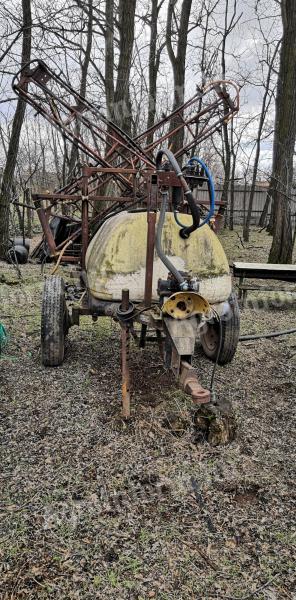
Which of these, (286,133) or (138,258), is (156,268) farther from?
(286,133)

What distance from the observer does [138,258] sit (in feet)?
10.9

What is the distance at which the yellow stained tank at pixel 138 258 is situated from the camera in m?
3.32

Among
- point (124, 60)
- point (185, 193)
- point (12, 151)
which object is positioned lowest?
point (185, 193)

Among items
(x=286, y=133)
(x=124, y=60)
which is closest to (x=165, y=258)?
(x=124, y=60)

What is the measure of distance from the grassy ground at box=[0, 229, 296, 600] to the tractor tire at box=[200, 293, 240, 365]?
0.18 m

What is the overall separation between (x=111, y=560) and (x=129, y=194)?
11.1 ft

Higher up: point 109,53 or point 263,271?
point 109,53

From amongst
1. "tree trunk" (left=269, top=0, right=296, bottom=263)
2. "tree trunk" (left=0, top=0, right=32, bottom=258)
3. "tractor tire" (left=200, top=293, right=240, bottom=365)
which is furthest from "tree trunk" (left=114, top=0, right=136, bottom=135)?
→ "tractor tire" (left=200, top=293, right=240, bottom=365)

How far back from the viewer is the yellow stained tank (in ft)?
10.9

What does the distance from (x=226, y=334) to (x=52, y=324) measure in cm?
161

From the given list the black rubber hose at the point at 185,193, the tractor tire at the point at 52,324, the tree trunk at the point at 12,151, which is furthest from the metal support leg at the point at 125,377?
the tree trunk at the point at 12,151

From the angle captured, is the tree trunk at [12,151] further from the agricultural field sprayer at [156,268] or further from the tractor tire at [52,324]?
the tractor tire at [52,324]

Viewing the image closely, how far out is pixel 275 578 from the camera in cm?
194

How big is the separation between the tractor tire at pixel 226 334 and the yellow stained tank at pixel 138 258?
2.27 ft
